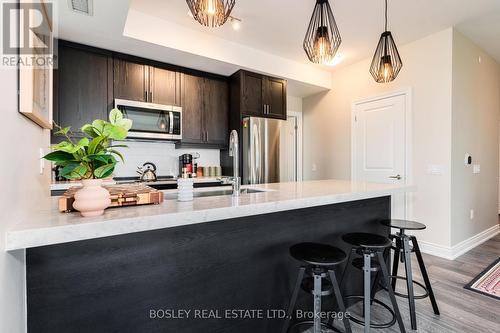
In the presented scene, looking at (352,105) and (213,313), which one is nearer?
(213,313)

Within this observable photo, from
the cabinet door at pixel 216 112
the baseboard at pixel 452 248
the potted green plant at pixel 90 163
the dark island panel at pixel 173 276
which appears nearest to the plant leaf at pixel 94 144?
the potted green plant at pixel 90 163

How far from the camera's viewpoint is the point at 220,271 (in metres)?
1.33

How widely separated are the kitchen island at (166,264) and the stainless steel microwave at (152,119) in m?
Result: 2.13

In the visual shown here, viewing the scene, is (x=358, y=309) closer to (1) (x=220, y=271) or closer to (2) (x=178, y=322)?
(1) (x=220, y=271)

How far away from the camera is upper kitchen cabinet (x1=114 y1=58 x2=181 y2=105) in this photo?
117 inches

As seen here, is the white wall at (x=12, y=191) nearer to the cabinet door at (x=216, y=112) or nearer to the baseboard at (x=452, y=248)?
the cabinet door at (x=216, y=112)

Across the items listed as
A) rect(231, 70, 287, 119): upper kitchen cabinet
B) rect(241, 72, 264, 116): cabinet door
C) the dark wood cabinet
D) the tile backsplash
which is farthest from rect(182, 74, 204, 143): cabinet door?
rect(241, 72, 264, 116): cabinet door

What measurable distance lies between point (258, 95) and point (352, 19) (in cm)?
148

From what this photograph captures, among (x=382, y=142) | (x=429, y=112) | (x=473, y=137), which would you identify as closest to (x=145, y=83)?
(x=382, y=142)

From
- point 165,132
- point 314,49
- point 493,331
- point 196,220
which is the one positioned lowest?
point 493,331

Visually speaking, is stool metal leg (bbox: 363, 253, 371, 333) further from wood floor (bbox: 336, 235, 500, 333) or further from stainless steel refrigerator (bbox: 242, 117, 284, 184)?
stainless steel refrigerator (bbox: 242, 117, 284, 184)

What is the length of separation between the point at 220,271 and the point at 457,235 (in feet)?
10.9

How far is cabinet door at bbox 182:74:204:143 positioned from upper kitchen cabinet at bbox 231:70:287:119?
1.68ft

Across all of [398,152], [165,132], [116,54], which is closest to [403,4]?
[398,152]
